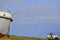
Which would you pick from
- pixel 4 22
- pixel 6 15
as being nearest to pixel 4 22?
pixel 4 22

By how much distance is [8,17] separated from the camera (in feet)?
88.9

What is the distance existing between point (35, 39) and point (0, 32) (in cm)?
4863

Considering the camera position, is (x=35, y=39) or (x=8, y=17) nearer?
(x=8, y=17)

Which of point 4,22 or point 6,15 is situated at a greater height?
→ point 6,15

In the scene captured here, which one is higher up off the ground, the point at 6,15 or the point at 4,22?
the point at 6,15

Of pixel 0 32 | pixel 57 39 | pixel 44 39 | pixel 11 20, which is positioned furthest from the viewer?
pixel 44 39

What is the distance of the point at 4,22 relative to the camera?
2680 cm

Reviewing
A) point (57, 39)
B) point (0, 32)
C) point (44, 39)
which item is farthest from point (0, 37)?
point (44, 39)

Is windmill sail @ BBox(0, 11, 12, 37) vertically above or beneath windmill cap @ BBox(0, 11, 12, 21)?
beneath

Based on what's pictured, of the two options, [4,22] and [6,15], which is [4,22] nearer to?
[4,22]

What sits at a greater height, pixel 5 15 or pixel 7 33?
pixel 5 15

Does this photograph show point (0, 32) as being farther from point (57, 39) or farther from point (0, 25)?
point (57, 39)

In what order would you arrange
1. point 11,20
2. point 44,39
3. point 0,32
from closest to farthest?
point 0,32, point 11,20, point 44,39

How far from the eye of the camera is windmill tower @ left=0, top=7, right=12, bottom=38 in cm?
2631
